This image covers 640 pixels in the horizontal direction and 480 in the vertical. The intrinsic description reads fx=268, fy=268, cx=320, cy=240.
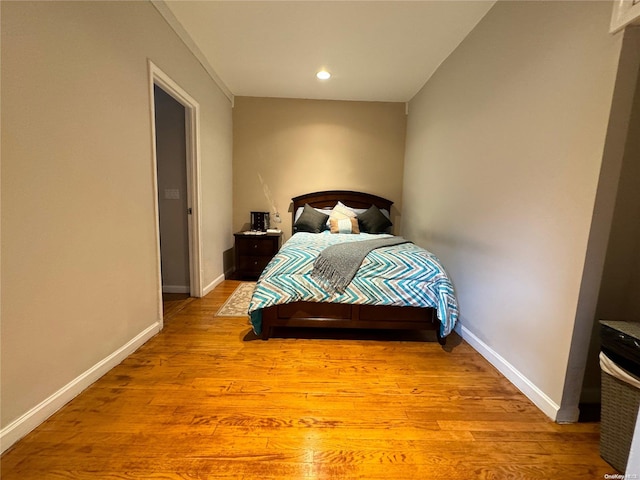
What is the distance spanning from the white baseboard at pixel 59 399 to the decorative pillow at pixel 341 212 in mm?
2618

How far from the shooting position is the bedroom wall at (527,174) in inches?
49.9

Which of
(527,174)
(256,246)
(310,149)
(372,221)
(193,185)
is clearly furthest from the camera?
(310,149)

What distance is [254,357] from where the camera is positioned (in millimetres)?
1893

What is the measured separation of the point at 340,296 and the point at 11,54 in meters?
2.11

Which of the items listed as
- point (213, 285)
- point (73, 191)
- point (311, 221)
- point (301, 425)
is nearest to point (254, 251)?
point (213, 285)

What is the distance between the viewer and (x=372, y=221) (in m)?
3.89

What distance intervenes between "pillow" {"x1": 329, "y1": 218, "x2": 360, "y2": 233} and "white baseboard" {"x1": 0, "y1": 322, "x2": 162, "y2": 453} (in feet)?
8.06

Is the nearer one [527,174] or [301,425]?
[301,425]

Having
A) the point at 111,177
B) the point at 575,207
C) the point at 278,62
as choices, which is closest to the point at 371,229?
the point at 278,62

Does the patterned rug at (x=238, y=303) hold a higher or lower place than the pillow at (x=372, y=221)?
lower

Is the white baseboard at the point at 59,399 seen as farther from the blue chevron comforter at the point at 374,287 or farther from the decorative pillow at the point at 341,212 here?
the decorative pillow at the point at 341,212

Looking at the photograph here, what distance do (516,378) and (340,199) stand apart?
301 cm

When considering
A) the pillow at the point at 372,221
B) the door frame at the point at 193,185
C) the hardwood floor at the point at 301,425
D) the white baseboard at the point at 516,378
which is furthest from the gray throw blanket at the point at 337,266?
the pillow at the point at 372,221

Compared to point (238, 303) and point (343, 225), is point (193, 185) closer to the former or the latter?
point (238, 303)
